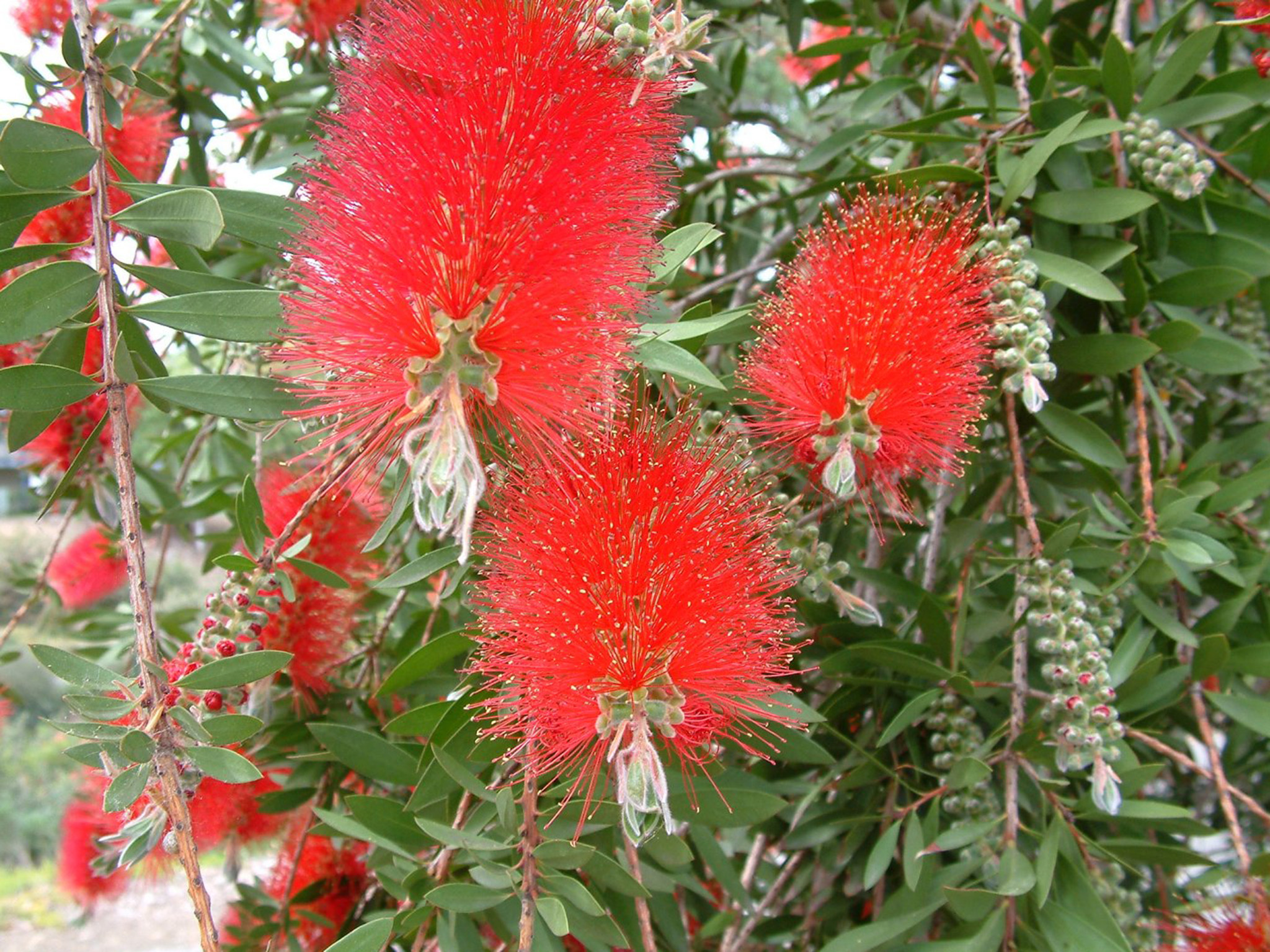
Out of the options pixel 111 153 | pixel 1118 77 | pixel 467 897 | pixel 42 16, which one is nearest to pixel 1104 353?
pixel 1118 77

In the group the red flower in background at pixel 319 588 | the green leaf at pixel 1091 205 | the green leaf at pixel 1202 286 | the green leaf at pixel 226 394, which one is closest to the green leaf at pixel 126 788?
the green leaf at pixel 226 394

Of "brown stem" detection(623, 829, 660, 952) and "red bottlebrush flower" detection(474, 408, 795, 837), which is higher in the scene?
"red bottlebrush flower" detection(474, 408, 795, 837)

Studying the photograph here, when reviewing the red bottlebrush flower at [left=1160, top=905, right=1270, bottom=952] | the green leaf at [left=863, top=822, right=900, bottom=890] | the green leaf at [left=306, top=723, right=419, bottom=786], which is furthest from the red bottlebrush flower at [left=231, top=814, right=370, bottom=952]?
the red bottlebrush flower at [left=1160, top=905, right=1270, bottom=952]

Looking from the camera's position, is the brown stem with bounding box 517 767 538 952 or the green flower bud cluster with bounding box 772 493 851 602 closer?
the brown stem with bounding box 517 767 538 952

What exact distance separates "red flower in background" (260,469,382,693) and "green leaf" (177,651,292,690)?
13.8 inches

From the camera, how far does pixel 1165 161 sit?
1.17 meters

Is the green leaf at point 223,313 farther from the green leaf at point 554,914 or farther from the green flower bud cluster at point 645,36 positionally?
Result: the green leaf at point 554,914

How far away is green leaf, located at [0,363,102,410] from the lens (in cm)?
81

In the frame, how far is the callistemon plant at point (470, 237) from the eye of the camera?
751mm

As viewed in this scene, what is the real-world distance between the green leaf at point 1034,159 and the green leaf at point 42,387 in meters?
1.00

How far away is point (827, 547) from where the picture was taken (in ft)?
3.32

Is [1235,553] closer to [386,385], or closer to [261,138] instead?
[386,385]

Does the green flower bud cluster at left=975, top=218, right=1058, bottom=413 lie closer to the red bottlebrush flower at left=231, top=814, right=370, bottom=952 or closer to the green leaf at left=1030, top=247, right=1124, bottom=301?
the green leaf at left=1030, top=247, right=1124, bottom=301

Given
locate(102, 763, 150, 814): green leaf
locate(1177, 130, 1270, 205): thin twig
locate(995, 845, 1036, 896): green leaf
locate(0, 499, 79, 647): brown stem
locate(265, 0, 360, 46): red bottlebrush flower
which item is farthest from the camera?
locate(265, 0, 360, 46): red bottlebrush flower
